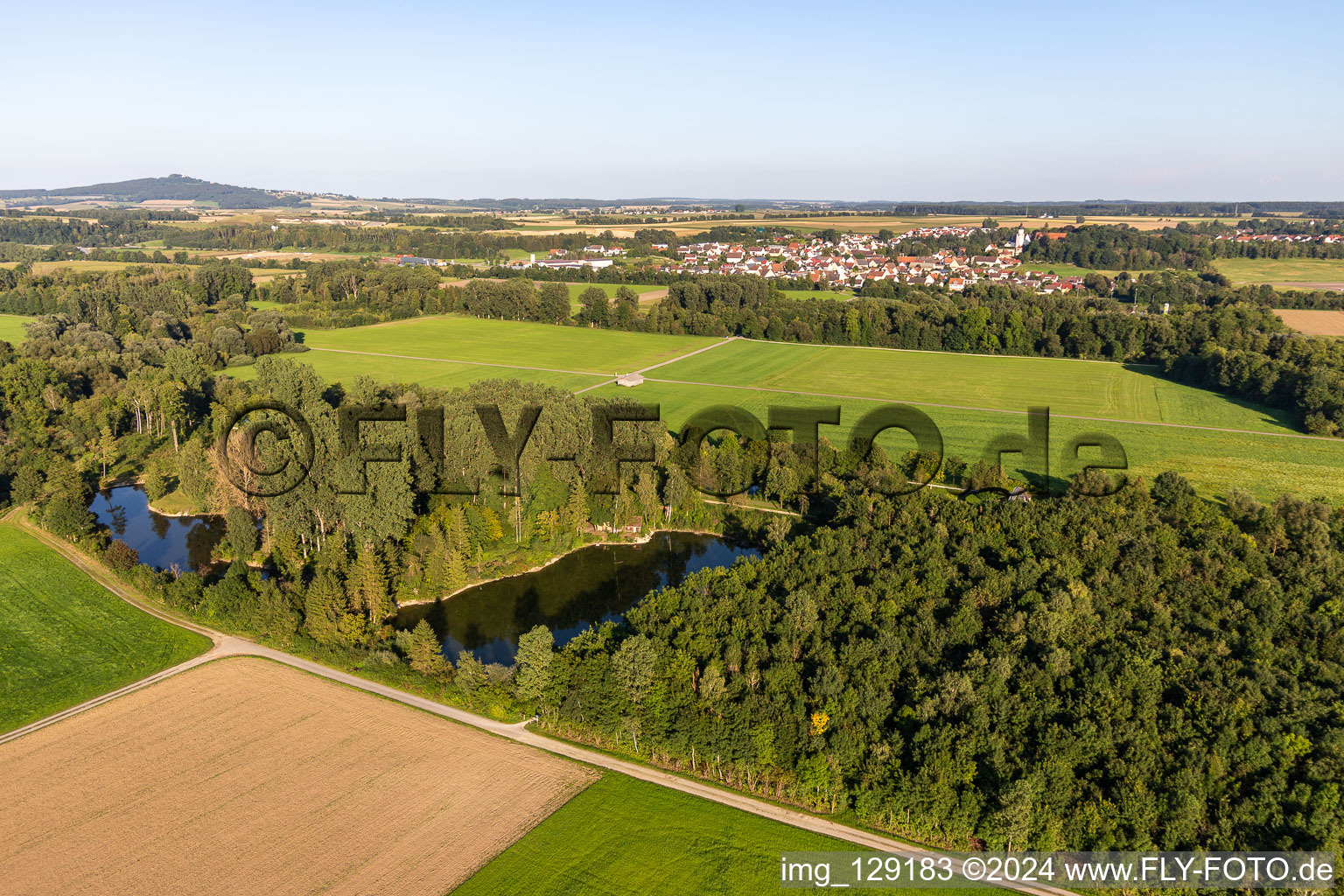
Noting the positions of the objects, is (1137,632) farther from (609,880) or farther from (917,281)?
(917,281)

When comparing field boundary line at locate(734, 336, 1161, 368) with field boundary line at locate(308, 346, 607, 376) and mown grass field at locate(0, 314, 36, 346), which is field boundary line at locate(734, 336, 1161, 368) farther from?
mown grass field at locate(0, 314, 36, 346)

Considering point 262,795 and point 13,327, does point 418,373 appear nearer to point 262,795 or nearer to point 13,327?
point 13,327

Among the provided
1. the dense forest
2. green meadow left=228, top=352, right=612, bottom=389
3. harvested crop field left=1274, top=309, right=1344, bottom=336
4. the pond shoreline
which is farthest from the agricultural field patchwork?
the pond shoreline

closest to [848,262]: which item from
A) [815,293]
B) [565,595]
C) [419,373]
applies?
[815,293]

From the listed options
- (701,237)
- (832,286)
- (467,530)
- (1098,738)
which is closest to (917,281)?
(832,286)

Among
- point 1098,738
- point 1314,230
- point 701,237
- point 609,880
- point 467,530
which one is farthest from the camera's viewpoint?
point 701,237

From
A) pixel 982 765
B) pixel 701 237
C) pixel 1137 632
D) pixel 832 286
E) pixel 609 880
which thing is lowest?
Result: pixel 609 880
